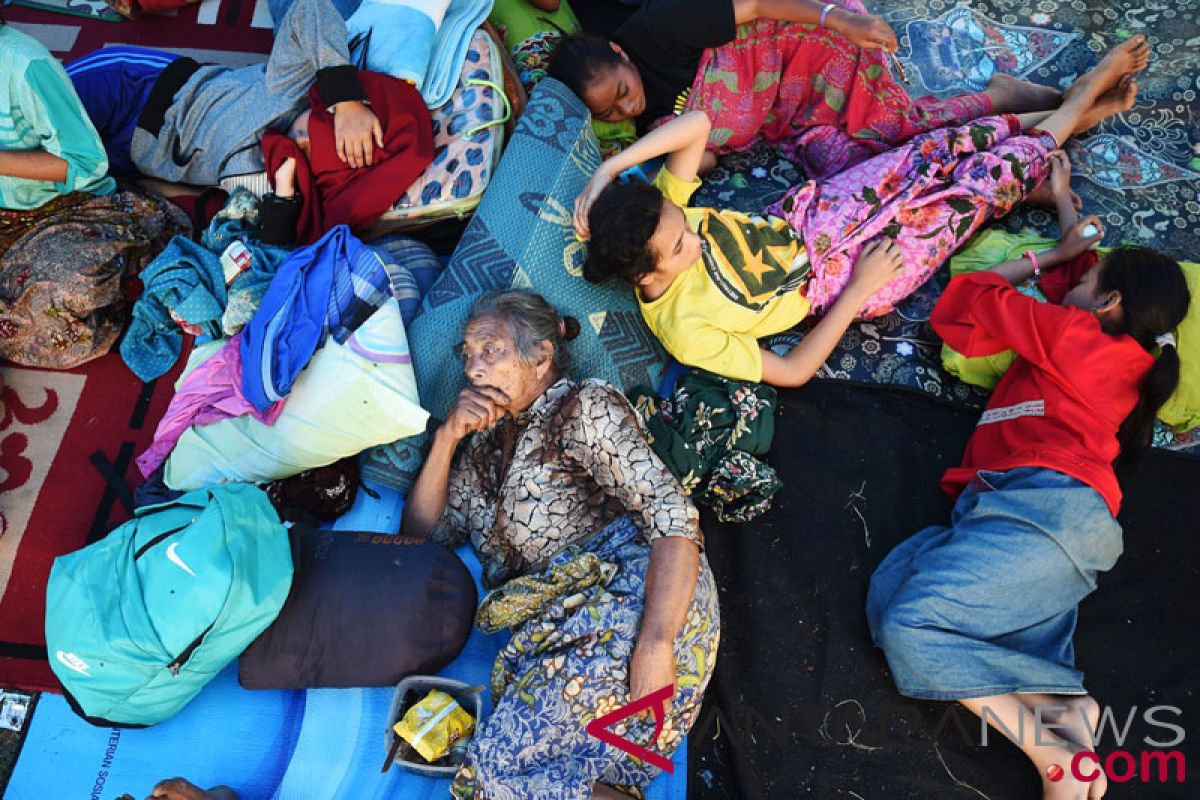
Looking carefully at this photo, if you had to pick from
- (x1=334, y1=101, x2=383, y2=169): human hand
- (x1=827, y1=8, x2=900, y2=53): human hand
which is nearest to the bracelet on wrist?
(x1=827, y1=8, x2=900, y2=53): human hand

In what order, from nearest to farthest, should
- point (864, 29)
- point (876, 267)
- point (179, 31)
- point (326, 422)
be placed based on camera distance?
point (326, 422), point (876, 267), point (864, 29), point (179, 31)

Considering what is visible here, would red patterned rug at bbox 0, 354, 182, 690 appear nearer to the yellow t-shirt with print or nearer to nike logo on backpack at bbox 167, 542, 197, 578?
nike logo on backpack at bbox 167, 542, 197, 578

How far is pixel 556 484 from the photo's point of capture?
2.47m

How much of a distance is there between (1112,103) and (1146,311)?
1128 mm

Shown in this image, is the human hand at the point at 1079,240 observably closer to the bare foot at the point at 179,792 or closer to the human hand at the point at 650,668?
the human hand at the point at 650,668

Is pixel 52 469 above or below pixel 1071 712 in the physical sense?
below

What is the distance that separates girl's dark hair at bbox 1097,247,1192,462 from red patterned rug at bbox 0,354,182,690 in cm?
308

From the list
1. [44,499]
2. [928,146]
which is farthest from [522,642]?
[928,146]

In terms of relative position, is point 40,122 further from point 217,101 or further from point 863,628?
point 863,628

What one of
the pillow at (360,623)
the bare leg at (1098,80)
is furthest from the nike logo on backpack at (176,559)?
the bare leg at (1098,80)

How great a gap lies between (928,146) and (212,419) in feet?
8.35

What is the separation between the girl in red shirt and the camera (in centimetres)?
237

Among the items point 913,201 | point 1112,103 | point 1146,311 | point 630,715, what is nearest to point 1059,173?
point 1112,103

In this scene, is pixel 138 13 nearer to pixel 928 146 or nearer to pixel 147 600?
pixel 147 600
